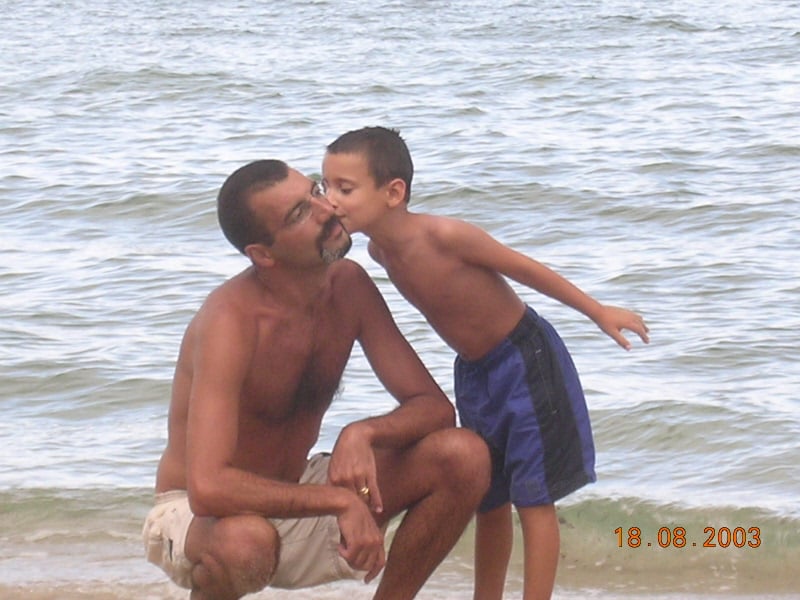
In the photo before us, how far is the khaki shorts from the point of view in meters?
3.48

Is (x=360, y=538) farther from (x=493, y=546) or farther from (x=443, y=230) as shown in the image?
(x=443, y=230)

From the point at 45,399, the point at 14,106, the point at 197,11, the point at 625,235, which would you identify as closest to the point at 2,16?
the point at 197,11

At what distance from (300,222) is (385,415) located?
49 centimetres

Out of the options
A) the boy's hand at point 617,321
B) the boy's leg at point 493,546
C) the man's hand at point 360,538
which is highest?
the boy's hand at point 617,321

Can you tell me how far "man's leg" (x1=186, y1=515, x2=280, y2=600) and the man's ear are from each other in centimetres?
59

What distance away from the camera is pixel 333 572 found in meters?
3.53

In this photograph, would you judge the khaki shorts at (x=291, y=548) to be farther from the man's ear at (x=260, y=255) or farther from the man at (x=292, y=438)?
the man's ear at (x=260, y=255)

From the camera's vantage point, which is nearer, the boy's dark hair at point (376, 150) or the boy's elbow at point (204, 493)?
the boy's elbow at point (204, 493)

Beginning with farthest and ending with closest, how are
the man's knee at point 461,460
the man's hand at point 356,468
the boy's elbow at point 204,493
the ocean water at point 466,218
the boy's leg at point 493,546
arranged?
the ocean water at point 466,218 < the boy's leg at point 493,546 < the man's knee at point 461,460 < the man's hand at point 356,468 < the boy's elbow at point 204,493

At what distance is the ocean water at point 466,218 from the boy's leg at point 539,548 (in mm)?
720

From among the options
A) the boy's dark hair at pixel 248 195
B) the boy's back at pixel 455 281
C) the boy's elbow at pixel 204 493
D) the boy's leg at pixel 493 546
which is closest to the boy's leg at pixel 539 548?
the boy's leg at pixel 493 546

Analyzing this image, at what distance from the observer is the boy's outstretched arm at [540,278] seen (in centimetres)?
364

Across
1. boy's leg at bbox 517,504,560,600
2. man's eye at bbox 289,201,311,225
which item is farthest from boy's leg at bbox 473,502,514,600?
man's eye at bbox 289,201,311,225

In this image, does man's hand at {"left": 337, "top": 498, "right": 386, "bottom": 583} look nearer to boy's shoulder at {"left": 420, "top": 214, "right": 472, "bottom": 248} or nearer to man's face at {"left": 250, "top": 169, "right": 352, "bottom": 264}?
man's face at {"left": 250, "top": 169, "right": 352, "bottom": 264}
